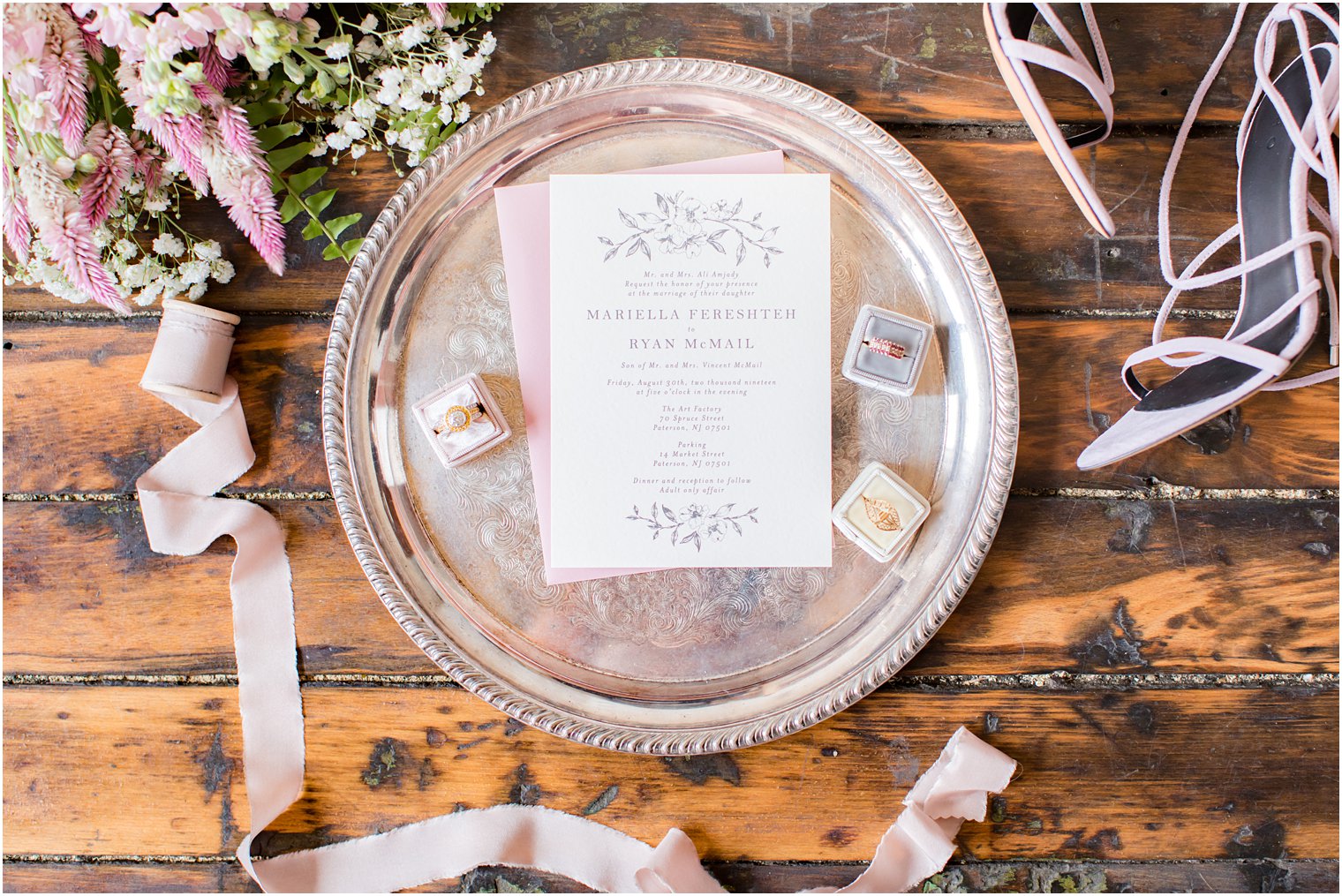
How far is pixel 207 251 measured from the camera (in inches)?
31.9

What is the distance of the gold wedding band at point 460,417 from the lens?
76 centimetres

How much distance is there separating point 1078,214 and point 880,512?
14.7 inches

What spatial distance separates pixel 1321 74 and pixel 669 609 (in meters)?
0.82

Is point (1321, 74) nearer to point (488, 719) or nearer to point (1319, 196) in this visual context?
point (1319, 196)

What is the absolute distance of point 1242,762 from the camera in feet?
2.67

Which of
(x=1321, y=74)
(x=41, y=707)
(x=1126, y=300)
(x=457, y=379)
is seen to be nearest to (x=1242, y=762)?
(x=1126, y=300)

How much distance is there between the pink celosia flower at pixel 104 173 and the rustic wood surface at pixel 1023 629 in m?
0.15

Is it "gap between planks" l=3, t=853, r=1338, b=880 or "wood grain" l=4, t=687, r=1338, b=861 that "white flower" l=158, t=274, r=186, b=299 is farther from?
"gap between planks" l=3, t=853, r=1338, b=880

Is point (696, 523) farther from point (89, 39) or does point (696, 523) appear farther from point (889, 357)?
point (89, 39)

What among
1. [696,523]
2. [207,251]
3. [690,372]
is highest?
[207,251]

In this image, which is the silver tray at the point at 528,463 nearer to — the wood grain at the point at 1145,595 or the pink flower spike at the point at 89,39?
the wood grain at the point at 1145,595

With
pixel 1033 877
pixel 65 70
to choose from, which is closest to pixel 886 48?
pixel 65 70

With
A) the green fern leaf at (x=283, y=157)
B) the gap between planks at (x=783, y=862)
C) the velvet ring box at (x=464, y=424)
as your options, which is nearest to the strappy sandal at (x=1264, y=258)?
the gap between planks at (x=783, y=862)

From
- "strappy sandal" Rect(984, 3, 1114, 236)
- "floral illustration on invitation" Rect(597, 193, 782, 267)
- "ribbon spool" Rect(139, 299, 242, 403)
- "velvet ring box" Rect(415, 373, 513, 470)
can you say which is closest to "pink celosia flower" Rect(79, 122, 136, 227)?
"ribbon spool" Rect(139, 299, 242, 403)
